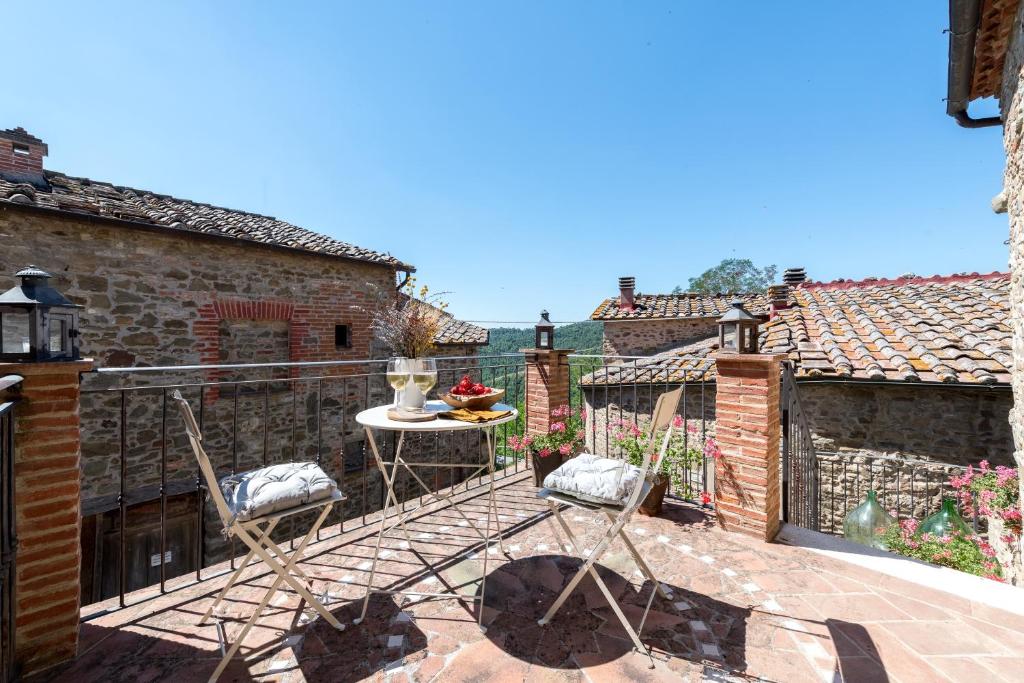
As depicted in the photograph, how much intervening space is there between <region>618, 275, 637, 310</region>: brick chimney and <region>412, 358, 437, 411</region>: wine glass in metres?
11.8

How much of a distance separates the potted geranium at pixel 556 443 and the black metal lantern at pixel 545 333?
611mm

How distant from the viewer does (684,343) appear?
483 inches

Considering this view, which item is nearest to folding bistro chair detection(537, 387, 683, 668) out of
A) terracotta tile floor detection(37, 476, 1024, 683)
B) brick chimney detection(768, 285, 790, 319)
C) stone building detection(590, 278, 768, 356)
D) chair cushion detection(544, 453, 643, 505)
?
chair cushion detection(544, 453, 643, 505)

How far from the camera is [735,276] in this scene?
31.8 m

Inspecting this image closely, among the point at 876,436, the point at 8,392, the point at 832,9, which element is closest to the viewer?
the point at 8,392

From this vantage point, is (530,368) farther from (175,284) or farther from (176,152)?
(176,152)

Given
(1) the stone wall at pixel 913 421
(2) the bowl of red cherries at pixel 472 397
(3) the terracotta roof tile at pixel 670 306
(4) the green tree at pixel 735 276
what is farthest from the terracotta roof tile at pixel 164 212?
(4) the green tree at pixel 735 276

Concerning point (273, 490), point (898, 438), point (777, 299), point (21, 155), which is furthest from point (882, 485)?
point (21, 155)

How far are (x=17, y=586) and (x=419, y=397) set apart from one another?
1550 mm

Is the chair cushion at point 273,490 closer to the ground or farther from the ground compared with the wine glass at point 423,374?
closer to the ground

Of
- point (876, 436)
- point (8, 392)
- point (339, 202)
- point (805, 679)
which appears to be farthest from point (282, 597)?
point (339, 202)

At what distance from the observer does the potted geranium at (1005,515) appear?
2.91 metres

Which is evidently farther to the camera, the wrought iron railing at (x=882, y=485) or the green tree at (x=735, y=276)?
the green tree at (x=735, y=276)

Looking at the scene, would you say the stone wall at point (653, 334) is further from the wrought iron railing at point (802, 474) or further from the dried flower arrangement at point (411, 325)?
the dried flower arrangement at point (411, 325)
